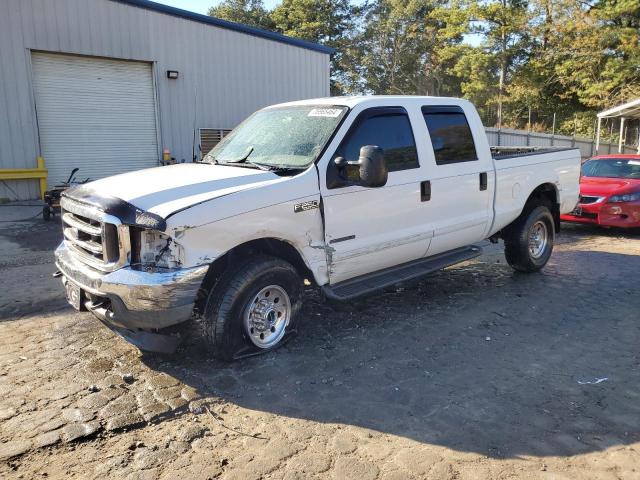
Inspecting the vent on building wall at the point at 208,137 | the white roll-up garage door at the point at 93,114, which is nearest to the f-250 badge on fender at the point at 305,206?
the white roll-up garage door at the point at 93,114

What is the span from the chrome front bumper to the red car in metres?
7.37

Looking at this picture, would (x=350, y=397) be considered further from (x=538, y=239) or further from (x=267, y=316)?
(x=538, y=239)

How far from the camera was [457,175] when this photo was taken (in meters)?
5.43

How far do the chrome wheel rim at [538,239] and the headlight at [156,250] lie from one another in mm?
4816

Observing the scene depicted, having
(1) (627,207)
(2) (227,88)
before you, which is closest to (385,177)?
(1) (627,207)

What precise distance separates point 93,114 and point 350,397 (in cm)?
1186

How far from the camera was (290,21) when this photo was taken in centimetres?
4200

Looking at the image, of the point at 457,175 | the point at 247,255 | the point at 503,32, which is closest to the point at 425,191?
the point at 457,175

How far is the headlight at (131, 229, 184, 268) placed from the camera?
353 cm

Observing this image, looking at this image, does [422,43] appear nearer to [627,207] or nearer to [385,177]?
[627,207]

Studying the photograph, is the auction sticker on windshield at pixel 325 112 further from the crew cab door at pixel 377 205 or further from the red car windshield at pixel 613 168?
the red car windshield at pixel 613 168

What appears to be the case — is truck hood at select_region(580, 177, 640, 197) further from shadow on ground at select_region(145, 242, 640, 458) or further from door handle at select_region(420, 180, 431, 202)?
door handle at select_region(420, 180, 431, 202)

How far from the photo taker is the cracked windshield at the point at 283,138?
4461mm

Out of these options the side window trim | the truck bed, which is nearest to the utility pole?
the truck bed
